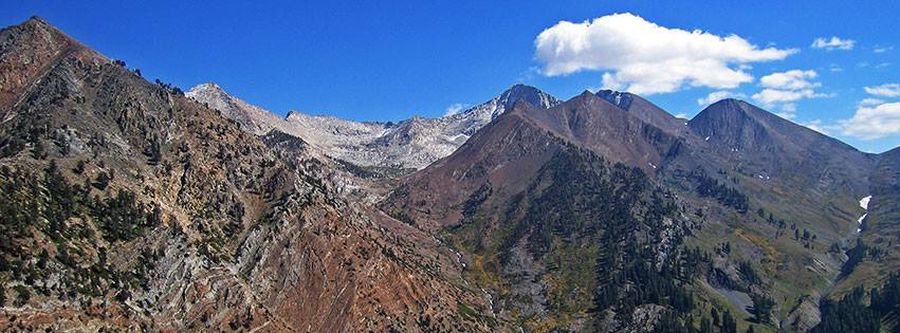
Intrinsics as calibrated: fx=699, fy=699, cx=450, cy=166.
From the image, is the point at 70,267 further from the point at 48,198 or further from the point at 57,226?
the point at 48,198

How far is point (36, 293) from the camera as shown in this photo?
163875 mm

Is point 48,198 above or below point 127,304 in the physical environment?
above

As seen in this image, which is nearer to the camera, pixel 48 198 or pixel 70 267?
pixel 70 267

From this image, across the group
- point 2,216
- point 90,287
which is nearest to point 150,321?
point 90,287

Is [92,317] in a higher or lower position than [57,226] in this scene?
lower

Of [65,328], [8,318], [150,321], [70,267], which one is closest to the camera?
[8,318]

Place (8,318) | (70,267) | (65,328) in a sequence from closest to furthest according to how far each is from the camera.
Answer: (8,318) < (65,328) < (70,267)

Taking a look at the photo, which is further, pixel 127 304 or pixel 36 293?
pixel 127 304

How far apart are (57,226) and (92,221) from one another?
553 inches

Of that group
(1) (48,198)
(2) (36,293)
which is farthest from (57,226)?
(2) (36,293)

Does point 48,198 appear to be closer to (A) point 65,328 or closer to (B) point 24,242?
(B) point 24,242

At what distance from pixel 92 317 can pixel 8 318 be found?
22283mm

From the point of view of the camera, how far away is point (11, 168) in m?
199

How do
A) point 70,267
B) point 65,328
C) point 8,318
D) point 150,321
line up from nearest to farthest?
point 8,318, point 65,328, point 70,267, point 150,321
